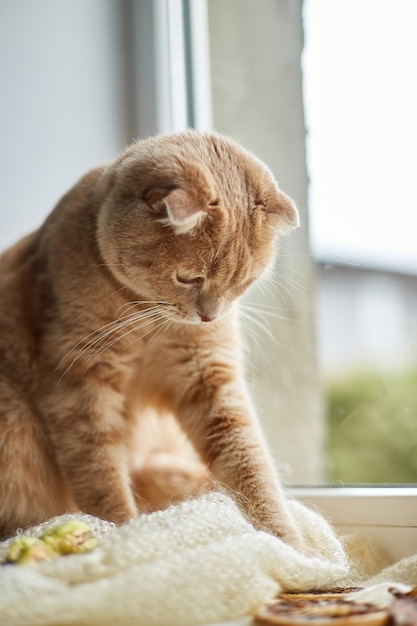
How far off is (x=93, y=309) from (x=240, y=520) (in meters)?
0.49

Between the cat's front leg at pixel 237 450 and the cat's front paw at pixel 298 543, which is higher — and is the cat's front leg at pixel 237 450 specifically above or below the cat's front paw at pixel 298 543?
above

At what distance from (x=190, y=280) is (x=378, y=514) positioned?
580mm

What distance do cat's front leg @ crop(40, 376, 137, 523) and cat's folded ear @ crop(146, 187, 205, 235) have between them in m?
0.35

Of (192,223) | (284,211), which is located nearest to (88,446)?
(192,223)

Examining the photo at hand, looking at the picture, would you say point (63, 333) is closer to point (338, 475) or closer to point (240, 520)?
point (240, 520)

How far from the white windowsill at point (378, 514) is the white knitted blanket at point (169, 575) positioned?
20 centimetres

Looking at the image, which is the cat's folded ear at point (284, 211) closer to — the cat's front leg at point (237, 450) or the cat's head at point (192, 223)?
the cat's head at point (192, 223)

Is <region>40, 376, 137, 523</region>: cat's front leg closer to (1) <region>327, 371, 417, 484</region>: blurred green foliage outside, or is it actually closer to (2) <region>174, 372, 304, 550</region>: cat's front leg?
(2) <region>174, 372, 304, 550</region>: cat's front leg

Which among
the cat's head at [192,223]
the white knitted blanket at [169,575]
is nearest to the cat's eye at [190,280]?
the cat's head at [192,223]

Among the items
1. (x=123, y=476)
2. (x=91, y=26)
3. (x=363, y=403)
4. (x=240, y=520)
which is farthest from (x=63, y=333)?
(x=91, y=26)

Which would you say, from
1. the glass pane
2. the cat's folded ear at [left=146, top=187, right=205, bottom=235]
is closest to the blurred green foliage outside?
the glass pane

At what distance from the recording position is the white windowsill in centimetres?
133

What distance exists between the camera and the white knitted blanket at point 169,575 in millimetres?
835

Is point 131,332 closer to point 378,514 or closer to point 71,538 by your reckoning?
point 71,538
